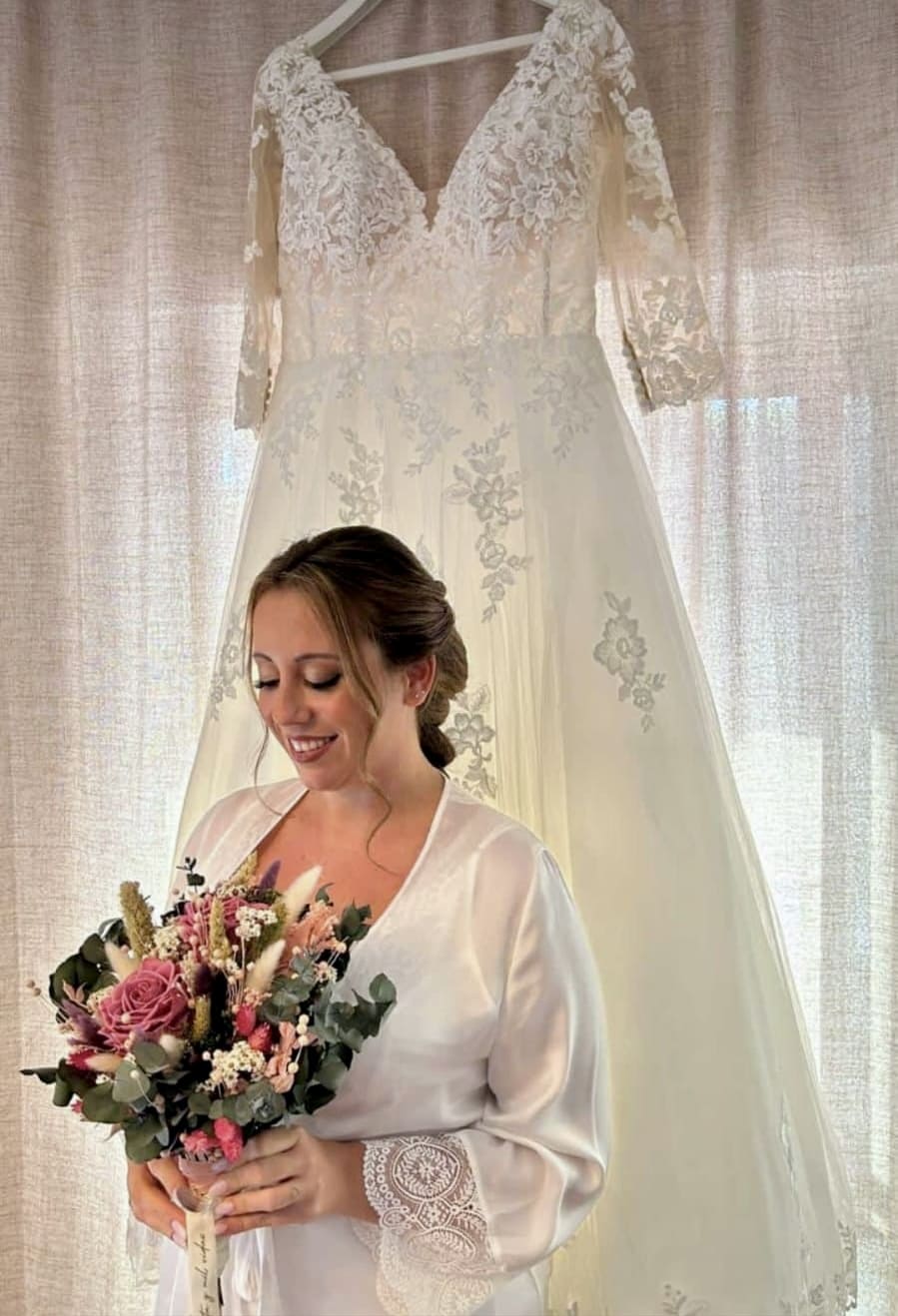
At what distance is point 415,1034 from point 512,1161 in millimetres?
158

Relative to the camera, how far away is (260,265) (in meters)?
1.75

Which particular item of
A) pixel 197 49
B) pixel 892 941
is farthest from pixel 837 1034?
pixel 197 49

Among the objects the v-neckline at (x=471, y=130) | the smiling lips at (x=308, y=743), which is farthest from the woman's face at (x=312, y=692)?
the v-neckline at (x=471, y=130)

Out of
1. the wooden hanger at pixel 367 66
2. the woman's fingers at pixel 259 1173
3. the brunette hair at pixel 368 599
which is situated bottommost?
the woman's fingers at pixel 259 1173

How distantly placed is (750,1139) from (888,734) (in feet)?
1.84

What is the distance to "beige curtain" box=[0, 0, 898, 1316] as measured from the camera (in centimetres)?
166

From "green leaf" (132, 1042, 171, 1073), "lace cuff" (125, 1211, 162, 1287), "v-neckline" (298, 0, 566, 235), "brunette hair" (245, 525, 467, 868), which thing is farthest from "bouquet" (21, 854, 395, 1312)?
"v-neckline" (298, 0, 566, 235)

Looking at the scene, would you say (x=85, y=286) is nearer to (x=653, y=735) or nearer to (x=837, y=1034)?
(x=653, y=735)

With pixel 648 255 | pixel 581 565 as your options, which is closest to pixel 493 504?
pixel 581 565

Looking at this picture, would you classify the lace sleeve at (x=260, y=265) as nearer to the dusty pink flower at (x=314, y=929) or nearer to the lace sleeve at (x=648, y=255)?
the lace sleeve at (x=648, y=255)

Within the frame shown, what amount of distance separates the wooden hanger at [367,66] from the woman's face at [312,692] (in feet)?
2.81

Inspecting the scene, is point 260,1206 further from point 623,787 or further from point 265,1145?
point 623,787

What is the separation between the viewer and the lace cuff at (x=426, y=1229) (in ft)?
3.94

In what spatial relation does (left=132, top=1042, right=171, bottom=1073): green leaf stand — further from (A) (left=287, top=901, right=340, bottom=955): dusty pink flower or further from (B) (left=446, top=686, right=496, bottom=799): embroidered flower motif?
(B) (left=446, top=686, right=496, bottom=799): embroidered flower motif
